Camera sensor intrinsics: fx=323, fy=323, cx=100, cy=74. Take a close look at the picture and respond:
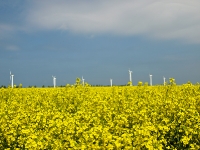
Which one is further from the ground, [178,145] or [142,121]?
[142,121]

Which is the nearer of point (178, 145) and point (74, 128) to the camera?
point (74, 128)

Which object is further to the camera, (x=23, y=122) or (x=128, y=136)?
(x=23, y=122)

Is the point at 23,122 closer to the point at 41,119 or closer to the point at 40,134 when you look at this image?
the point at 41,119

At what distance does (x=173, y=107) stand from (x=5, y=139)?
5171 mm

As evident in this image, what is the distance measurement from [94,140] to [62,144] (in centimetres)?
91

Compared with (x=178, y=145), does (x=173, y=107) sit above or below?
above

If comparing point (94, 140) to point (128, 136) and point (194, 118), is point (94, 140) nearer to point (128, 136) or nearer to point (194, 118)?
point (128, 136)

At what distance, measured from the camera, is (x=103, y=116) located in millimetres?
9789

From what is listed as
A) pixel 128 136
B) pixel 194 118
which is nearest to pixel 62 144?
pixel 128 136

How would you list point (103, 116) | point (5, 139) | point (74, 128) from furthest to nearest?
1. point (103, 116)
2. point (5, 139)
3. point (74, 128)

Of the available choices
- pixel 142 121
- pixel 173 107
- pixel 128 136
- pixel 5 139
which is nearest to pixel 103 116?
pixel 142 121

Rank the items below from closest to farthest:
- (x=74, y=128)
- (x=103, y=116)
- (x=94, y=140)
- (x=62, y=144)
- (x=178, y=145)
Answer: (x=94, y=140) → (x=62, y=144) → (x=74, y=128) → (x=178, y=145) → (x=103, y=116)

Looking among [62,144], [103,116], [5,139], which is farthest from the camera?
[103,116]

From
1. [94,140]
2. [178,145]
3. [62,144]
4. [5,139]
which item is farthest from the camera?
[5,139]
